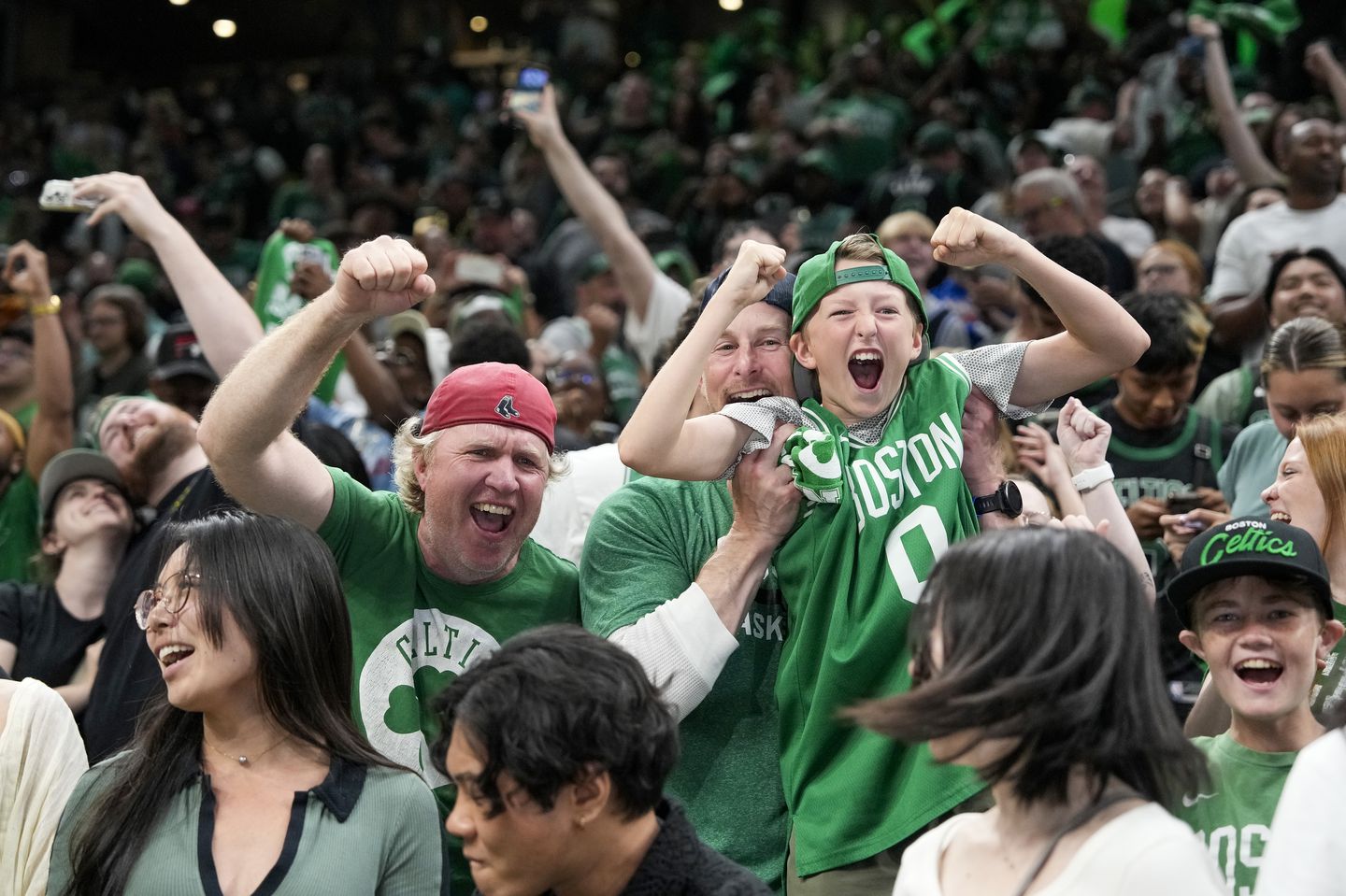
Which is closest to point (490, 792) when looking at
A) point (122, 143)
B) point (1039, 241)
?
point (1039, 241)

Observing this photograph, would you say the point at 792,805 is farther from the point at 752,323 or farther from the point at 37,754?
the point at 37,754

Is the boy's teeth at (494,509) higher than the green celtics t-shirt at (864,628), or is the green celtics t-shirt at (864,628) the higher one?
the boy's teeth at (494,509)

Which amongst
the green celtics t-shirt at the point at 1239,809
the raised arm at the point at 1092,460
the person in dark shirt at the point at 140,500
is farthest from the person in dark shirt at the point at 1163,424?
the person in dark shirt at the point at 140,500

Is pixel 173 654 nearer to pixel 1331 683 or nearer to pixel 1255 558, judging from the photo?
pixel 1255 558

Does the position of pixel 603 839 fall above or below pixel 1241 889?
above

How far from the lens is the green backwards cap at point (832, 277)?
3348mm

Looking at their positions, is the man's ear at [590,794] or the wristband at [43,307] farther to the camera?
the wristband at [43,307]

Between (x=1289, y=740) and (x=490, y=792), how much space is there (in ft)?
4.85

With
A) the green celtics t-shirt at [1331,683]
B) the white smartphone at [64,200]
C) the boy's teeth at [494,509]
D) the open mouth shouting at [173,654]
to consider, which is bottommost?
the green celtics t-shirt at [1331,683]

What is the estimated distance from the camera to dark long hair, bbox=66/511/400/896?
2881 millimetres

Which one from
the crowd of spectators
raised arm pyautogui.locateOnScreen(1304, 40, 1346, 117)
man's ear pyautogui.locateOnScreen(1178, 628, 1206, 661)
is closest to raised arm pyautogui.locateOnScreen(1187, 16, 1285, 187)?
raised arm pyautogui.locateOnScreen(1304, 40, 1346, 117)

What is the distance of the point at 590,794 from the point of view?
2334 mm

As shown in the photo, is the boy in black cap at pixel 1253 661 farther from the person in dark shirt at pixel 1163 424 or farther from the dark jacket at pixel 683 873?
the person in dark shirt at pixel 1163 424

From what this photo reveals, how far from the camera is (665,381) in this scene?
309 cm
